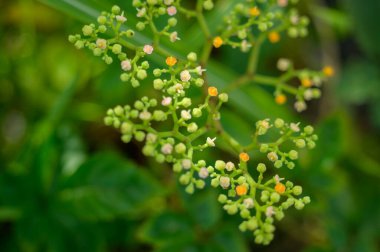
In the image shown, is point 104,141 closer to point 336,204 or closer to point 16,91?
point 16,91

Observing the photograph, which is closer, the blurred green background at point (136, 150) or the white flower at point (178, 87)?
the white flower at point (178, 87)

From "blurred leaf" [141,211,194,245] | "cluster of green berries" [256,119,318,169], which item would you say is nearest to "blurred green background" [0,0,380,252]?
"blurred leaf" [141,211,194,245]

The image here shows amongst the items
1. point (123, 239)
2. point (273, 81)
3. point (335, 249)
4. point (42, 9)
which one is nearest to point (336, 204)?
Answer: point (335, 249)

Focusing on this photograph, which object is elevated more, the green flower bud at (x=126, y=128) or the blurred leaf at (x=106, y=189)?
the green flower bud at (x=126, y=128)

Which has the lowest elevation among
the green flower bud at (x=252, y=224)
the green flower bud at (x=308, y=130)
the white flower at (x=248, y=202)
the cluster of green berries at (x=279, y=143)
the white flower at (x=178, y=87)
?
the green flower bud at (x=252, y=224)

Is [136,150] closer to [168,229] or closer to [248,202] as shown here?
[168,229]

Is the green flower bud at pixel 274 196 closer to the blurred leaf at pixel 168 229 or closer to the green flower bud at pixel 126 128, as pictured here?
the green flower bud at pixel 126 128

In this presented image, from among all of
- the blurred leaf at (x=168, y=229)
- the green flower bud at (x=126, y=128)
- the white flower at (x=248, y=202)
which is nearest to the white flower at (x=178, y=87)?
the green flower bud at (x=126, y=128)

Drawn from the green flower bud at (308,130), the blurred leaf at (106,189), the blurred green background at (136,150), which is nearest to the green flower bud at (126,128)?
the green flower bud at (308,130)
